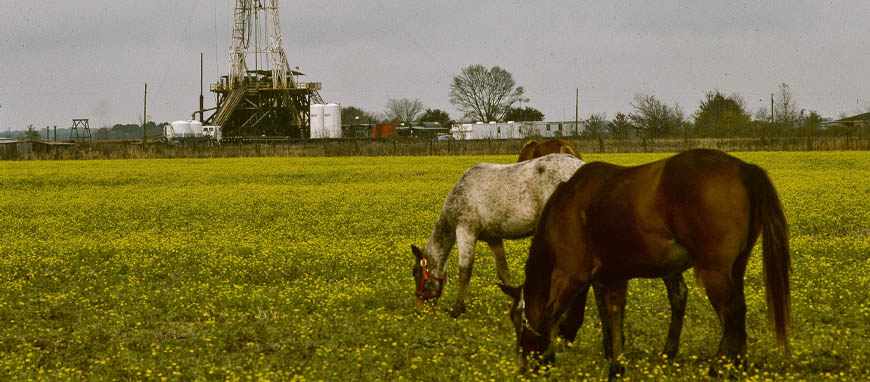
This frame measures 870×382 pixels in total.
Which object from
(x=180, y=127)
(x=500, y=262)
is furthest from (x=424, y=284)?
(x=180, y=127)

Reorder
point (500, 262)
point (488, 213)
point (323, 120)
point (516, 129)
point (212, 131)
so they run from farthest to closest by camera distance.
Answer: point (516, 129), point (323, 120), point (212, 131), point (500, 262), point (488, 213)

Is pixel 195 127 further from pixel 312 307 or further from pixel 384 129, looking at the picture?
pixel 312 307

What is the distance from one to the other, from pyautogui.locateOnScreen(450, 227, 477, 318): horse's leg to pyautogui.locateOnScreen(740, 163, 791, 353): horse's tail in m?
4.27

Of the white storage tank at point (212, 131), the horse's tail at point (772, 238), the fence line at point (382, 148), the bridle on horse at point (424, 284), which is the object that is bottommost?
the bridle on horse at point (424, 284)

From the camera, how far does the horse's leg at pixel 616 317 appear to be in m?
7.59

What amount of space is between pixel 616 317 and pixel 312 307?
501 centimetres

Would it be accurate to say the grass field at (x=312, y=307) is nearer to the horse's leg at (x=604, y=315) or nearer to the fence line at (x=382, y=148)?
the horse's leg at (x=604, y=315)

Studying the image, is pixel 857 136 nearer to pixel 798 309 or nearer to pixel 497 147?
pixel 497 147

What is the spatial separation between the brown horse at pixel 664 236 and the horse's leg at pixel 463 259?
2.88 m

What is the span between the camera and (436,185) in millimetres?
34969

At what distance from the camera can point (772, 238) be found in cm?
673

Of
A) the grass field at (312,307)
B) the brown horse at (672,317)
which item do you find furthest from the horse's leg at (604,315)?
the grass field at (312,307)

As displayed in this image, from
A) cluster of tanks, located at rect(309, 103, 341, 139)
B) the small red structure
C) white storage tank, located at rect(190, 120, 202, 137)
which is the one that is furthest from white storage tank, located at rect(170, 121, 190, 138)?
the small red structure

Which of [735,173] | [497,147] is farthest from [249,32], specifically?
[735,173]
